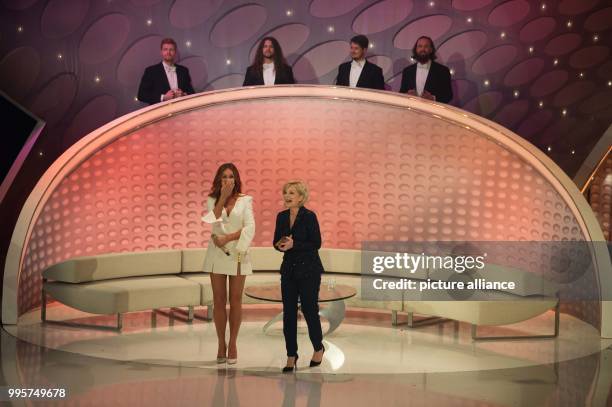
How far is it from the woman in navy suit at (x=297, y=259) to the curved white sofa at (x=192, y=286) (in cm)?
204

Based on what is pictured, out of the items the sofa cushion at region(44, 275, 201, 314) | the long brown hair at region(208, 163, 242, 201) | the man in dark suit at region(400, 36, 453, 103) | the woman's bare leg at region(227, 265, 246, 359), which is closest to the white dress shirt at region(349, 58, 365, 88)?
the man in dark suit at region(400, 36, 453, 103)

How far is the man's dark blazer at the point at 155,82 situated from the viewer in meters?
9.30

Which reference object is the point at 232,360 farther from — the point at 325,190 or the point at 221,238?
the point at 325,190

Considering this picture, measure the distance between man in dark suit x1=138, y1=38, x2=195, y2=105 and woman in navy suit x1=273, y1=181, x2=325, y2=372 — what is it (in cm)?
354

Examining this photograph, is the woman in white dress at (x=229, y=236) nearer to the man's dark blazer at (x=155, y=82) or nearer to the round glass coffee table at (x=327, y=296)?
the round glass coffee table at (x=327, y=296)

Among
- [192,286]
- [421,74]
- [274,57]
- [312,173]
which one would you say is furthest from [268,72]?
[192,286]

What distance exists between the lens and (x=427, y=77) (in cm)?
946

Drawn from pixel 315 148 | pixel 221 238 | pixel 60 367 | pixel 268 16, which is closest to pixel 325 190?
pixel 315 148

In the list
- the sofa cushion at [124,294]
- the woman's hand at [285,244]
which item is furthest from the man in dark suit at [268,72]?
the woman's hand at [285,244]

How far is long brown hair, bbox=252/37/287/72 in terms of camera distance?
30.5ft

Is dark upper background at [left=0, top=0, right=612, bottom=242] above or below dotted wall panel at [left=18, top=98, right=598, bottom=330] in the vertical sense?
above

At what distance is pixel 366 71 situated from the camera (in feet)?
→ 31.0

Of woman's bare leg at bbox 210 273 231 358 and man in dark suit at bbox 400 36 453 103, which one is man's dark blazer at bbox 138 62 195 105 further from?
woman's bare leg at bbox 210 273 231 358

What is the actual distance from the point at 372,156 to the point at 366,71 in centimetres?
95
